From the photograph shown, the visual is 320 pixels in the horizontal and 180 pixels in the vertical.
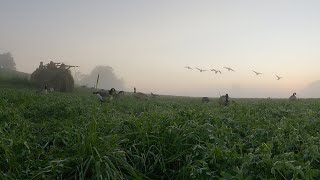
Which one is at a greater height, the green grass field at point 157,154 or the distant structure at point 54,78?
the distant structure at point 54,78

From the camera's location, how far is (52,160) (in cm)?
511

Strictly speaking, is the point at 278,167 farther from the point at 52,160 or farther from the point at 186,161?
the point at 52,160

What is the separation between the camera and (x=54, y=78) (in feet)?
141

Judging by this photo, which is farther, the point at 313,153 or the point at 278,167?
the point at 313,153

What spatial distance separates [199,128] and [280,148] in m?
1.46

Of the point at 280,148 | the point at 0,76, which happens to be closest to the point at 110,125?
the point at 280,148

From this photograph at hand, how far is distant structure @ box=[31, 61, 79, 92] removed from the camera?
42503 mm

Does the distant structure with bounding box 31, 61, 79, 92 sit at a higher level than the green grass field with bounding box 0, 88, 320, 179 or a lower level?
higher

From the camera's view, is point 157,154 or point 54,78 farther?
point 54,78

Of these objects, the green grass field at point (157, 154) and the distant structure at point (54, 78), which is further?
the distant structure at point (54, 78)

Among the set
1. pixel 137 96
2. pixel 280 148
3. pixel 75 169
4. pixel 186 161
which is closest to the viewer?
pixel 75 169

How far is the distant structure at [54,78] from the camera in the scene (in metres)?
42.5

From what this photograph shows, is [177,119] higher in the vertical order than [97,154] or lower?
higher

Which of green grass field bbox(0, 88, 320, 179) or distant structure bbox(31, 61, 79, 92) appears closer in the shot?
green grass field bbox(0, 88, 320, 179)
